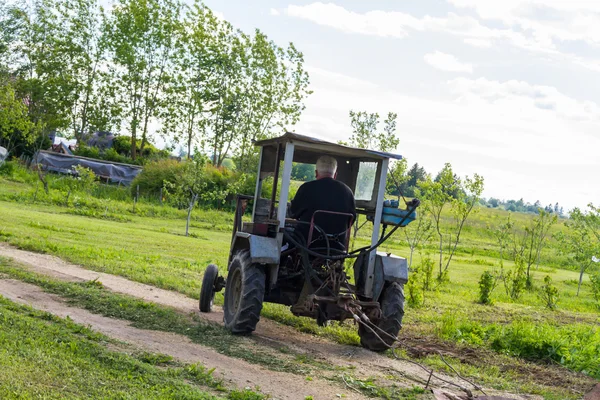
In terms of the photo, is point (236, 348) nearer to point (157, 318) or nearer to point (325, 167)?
point (157, 318)

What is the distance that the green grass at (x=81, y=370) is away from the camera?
5.90 m

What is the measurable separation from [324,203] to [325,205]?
0.09 feet

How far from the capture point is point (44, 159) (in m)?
48.3

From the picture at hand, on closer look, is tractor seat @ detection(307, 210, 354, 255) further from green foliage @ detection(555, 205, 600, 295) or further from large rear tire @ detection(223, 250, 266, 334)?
green foliage @ detection(555, 205, 600, 295)

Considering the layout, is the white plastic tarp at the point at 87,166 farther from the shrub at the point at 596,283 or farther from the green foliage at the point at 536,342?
the green foliage at the point at 536,342

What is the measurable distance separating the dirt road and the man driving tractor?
1454mm

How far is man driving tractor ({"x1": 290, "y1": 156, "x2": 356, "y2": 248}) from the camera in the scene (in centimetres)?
955

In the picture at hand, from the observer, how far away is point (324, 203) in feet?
31.3

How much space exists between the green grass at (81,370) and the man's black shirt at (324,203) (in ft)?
9.48

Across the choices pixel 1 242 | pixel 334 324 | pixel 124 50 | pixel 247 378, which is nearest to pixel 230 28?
pixel 124 50

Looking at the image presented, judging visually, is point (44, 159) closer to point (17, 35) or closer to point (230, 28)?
point (17, 35)

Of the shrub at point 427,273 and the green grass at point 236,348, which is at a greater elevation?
the shrub at point 427,273

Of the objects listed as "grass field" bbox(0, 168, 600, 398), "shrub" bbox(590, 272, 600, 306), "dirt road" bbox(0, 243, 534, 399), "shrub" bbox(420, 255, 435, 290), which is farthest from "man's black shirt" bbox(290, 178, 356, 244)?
"shrub" bbox(590, 272, 600, 306)

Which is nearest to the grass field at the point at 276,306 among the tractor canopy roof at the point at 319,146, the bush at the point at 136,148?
the tractor canopy roof at the point at 319,146
